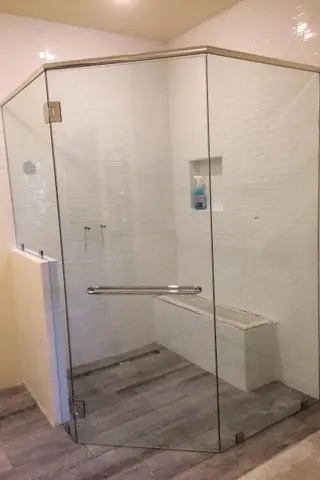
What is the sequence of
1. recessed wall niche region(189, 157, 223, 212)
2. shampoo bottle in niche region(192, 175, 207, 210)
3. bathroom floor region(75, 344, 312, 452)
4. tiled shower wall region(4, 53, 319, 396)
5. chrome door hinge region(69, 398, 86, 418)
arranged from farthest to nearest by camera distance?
shampoo bottle in niche region(192, 175, 207, 210)
recessed wall niche region(189, 157, 223, 212)
tiled shower wall region(4, 53, 319, 396)
chrome door hinge region(69, 398, 86, 418)
bathroom floor region(75, 344, 312, 452)

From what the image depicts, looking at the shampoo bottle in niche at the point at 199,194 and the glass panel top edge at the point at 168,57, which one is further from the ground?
the glass panel top edge at the point at 168,57

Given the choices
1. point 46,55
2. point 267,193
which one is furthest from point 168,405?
point 46,55

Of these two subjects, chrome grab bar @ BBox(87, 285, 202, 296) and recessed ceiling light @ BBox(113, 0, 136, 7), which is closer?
recessed ceiling light @ BBox(113, 0, 136, 7)

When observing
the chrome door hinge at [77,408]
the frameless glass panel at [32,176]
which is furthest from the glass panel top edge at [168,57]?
the chrome door hinge at [77,408]

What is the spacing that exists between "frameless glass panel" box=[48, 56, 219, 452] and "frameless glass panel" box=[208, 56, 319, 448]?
18 centimetres

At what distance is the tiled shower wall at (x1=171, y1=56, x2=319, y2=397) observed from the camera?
2225mm

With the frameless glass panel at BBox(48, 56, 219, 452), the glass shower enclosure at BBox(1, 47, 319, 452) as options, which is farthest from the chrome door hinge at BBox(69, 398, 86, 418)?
the frameless glass panel at BBox(48, 56, 219, 452)

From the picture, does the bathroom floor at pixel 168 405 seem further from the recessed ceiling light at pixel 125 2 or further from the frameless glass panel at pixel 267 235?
the recessed ceiling light at pixel 125 2

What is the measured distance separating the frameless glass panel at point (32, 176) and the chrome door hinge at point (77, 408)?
0.26 meters

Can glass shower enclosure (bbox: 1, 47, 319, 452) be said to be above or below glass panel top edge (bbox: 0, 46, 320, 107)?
below

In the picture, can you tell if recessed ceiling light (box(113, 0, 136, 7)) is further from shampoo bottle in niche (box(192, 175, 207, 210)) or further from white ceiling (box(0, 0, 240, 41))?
shampoo bottle in niche (box(192, 175, 207, 210))

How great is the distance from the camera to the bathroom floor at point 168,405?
1979 millimetres

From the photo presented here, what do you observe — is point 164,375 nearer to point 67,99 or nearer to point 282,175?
point 282,175

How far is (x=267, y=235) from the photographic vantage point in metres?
2.44
